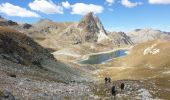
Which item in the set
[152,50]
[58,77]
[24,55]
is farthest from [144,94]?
[152,50]

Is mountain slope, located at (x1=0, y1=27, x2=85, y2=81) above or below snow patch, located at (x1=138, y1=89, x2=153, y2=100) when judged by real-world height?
above

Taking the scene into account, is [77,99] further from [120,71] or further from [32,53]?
[120,71]

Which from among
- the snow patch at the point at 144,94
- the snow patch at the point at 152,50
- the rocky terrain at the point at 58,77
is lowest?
the snow patch at the point at 144,94

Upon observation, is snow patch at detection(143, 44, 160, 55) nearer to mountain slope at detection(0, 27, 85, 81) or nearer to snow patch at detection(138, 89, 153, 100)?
mountain slope at detection(0, 27, 85, 81)

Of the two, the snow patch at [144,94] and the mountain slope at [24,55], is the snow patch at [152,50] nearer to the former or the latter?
the mountain slope at [24,55]

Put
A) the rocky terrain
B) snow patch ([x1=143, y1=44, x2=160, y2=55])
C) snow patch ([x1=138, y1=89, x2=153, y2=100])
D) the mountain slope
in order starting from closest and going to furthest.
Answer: the rocky terrain, snow patch ([x1=138, y1=89, x2=153, y2=100]), the mountain slope, snow patch ([x1=143, y1=44, x2=160, y2=55])

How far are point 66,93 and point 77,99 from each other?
3.74 meters

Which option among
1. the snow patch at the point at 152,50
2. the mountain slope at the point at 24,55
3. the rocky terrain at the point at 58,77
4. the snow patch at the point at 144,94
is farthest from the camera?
the snow patch at the point at 152,50

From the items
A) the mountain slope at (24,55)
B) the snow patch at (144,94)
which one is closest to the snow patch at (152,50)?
the mountain slope at (24,55)

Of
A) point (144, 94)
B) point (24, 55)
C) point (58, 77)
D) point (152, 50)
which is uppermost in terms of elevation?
point (152, 50)

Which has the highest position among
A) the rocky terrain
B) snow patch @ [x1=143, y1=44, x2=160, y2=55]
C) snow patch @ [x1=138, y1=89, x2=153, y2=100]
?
snow patch @ [x1=143, y1=44, x2=160, y2=55]

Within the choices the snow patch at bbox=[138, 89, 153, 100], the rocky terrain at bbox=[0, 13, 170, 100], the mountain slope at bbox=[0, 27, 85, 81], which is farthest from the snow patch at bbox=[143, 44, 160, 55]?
the snow patch at bbox=[138, 89, 153, 100]

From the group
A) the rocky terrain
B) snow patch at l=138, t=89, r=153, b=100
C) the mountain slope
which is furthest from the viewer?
the mountain slope

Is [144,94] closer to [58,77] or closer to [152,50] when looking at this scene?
[58,77]
